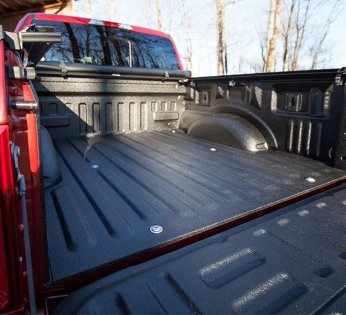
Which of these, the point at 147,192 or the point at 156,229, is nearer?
the point at 156,229

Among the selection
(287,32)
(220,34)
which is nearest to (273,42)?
(220,34)

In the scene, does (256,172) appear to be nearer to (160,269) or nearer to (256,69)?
(160,269)

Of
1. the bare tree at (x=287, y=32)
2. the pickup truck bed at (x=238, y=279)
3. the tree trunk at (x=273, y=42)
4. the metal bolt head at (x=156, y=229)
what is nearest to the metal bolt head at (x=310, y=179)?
the pickup truck bed at (x=238, y=279)

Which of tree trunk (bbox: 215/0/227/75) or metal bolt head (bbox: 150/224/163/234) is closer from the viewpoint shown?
metal bolt head (bbox: 150/224/163/234)

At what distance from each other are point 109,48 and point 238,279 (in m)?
2.98

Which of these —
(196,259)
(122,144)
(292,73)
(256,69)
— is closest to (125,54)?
(122,144)

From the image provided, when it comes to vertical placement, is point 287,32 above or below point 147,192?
above

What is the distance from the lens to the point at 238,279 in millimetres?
982

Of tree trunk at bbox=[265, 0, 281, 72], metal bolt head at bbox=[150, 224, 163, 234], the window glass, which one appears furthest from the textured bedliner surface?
tree trunk at bbox=[265, 0, 281, 72]

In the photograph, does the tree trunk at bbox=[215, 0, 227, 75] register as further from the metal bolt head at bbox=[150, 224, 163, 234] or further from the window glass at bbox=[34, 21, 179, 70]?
the metal bolt head at bbox=[150, 224, 163, 234]

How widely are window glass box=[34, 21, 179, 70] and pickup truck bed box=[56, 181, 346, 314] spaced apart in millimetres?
2603

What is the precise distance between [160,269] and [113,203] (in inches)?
24.0

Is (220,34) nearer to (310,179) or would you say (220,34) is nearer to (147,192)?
(310,179)

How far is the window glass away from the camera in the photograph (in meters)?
2.98
